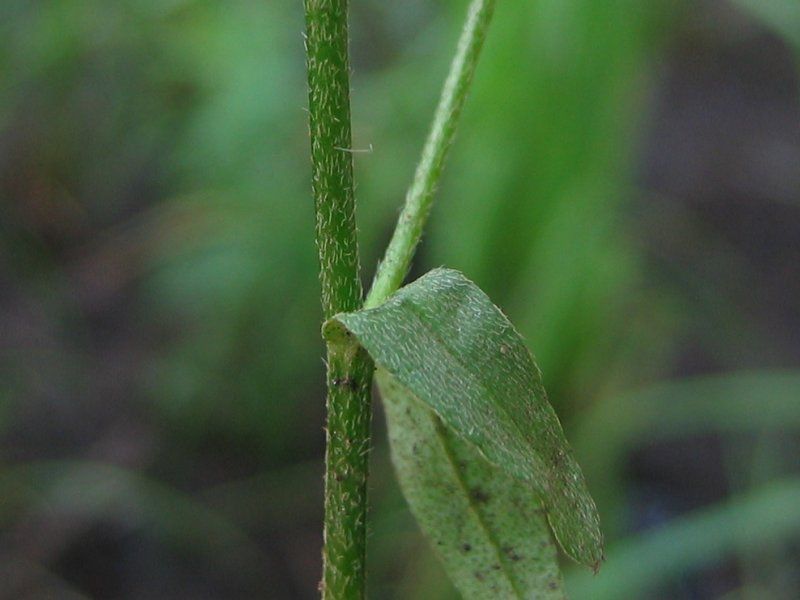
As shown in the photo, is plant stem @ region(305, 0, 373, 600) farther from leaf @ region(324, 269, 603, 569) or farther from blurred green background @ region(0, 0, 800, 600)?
blurred green background @ region(0, 0, 800, 600)

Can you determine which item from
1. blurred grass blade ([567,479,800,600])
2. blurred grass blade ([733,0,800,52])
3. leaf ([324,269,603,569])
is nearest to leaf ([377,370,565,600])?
leaf ([324,269,603,569])

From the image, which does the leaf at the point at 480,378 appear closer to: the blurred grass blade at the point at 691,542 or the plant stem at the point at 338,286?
the plant stem at the point at 338,286

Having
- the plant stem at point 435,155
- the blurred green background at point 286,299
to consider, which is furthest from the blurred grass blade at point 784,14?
the plant stem at point 435,155

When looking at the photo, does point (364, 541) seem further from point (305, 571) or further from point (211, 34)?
point (305, 571)

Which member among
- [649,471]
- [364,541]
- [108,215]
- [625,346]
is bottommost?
→ [649,471]

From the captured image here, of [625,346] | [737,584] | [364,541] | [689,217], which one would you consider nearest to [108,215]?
[625,346]

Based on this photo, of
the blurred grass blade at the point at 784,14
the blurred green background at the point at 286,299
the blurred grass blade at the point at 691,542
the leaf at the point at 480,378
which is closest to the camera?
the leaf at the point at 480,378

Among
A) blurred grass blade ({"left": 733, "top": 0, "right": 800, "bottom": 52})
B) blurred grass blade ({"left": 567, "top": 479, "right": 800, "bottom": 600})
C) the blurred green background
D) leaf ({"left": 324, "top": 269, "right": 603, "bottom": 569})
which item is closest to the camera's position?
leaf ({"left": 324, "top": 269, "right": 603, "bottom": 569})
